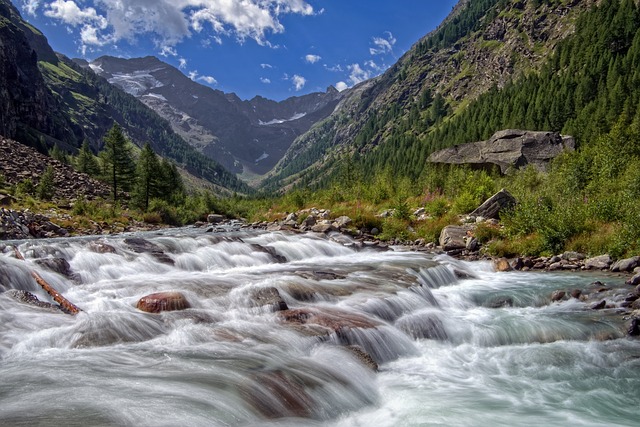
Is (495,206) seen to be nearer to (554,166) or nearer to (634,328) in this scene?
(634,328)

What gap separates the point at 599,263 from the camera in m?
18.1

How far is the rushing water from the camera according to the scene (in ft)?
20.3

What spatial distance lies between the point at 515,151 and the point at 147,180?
59704 mm

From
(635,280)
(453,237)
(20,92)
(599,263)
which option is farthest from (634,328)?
(20,92)

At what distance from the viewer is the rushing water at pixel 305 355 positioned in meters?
6.19

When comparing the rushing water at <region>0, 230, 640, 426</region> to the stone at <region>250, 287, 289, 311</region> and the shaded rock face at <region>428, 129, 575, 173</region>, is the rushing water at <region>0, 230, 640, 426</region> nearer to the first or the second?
the stone at <region>250, 287, 289, 311</region>

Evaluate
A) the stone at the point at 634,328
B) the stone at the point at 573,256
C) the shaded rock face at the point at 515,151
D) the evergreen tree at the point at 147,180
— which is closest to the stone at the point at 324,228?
the stone at the point at 573,256

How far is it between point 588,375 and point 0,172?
192ft

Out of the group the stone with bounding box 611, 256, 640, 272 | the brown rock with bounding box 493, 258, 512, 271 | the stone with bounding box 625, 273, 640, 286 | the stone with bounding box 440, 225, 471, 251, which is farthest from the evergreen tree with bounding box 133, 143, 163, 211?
the stone with bounding box 625, 273, 640, 286

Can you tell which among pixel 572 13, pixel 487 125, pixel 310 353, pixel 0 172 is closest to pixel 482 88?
pixel 572 13

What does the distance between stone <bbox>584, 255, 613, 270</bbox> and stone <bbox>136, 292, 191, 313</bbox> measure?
18.3 m

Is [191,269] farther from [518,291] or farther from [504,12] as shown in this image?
[504,12]

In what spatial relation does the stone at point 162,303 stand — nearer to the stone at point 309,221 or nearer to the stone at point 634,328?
the stone at point 634,328

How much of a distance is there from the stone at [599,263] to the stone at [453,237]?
7174 millimetres
